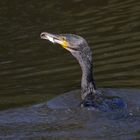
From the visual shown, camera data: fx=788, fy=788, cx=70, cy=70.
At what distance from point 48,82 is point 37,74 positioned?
56 centimetres

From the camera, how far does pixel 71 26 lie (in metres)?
17.1

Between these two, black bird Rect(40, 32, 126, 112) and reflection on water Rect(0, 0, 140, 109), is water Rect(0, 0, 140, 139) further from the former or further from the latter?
black bird Rect(40, 32, 126, 112)

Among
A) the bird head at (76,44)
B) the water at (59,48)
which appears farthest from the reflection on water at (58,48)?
the bird head at (76,44)

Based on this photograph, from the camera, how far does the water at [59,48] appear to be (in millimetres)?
13164

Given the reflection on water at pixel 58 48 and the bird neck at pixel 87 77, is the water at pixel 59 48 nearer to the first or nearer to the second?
the reflection on water at pixel 58 48

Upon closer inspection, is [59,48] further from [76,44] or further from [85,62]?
[76,44]

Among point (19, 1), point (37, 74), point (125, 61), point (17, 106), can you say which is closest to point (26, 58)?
point (37, 74)

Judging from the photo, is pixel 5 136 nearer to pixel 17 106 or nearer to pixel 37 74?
pixel 17 106

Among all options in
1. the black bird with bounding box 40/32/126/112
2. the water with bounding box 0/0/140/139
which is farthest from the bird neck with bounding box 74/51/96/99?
the water with bounding box 0/0/140/139

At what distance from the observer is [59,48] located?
15852 millimetres

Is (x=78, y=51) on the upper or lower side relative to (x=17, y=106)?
upper

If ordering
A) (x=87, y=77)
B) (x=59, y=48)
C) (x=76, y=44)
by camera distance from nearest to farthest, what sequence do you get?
(x=76, y=44) → (x=87, y=77) → (x=59, y=48)

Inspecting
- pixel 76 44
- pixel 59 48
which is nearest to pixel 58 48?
pixel 59 48

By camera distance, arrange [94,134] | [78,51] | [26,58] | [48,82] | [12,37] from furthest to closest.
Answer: [12,37] < [26,58] < [48,82] < [78,51] < [94,134]
